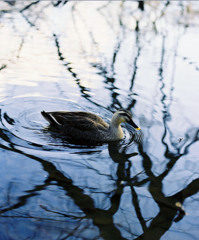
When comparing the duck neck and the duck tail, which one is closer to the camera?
the duck neck

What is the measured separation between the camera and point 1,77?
8.38 metres

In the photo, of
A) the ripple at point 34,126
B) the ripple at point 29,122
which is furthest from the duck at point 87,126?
the ripple at point 29,122

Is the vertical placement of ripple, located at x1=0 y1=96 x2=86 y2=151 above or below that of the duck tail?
below

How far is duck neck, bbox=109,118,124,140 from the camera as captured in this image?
21.3ft

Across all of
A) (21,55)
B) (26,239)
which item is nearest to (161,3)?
(21,55)

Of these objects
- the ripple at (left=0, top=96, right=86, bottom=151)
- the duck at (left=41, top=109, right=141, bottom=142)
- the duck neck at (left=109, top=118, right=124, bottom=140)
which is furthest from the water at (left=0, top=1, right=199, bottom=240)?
the duck at (left=41, top=109, right=141, bottom=142)

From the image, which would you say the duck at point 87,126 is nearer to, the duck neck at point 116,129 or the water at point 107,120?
the duck neck at point 116,129

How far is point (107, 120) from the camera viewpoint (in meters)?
7.27

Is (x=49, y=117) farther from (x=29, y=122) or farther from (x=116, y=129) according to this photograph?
(x=116, y=129)

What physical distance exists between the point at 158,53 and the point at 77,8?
211 inches

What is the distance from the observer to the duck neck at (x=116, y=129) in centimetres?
650

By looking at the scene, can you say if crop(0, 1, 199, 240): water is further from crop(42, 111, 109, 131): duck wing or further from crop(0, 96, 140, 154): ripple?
crop(42, 111, 109, 131): duck wing

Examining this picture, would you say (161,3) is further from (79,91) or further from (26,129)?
(26,129)

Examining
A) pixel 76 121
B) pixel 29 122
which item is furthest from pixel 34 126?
pixel 76 121
